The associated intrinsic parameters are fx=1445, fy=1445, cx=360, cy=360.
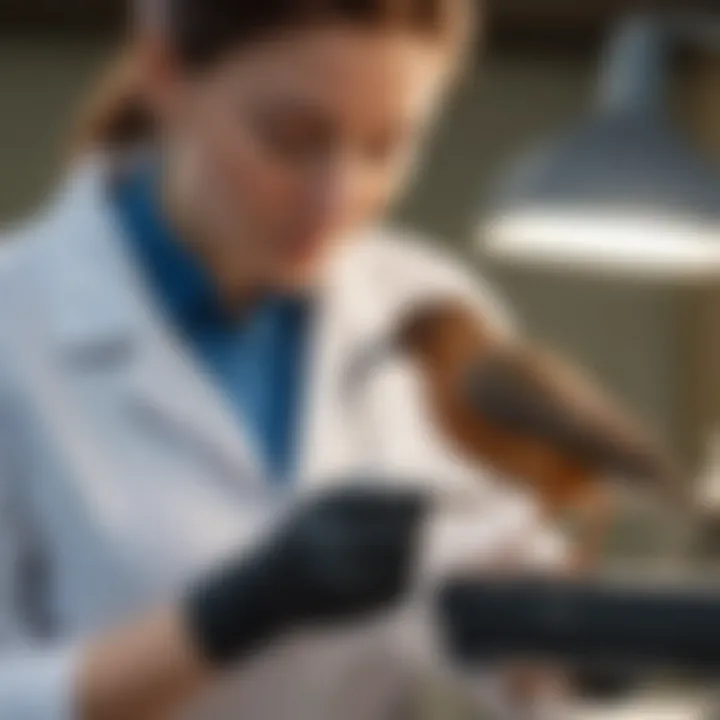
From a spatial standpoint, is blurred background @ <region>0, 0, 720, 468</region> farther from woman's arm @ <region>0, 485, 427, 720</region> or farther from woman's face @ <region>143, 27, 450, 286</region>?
woman's arm @ <region>0, 485, 427, 720</region>

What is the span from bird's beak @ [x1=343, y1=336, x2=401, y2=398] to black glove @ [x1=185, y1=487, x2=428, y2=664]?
0.29 feet

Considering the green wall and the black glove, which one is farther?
the green wall

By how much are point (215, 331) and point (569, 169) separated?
0.21 meters

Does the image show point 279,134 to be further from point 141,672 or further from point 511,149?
point 141,672

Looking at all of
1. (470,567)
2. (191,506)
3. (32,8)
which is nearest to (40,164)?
(32,8)

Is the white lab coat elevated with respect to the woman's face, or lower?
lower

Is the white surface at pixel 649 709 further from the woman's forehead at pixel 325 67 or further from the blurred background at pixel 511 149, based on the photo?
the woman's forehead at pixel 325 67

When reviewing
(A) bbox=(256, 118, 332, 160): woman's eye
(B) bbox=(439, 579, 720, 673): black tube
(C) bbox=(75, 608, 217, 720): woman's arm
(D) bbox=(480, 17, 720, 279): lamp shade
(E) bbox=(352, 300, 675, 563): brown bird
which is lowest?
(B) bbox=(439, 579, 720, 673): black tube

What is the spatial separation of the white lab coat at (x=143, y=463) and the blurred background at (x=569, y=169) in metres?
0.04

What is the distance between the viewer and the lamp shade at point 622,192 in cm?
77

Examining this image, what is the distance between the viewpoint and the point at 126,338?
76 centimetres

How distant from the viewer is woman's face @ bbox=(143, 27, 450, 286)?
0.76 meters

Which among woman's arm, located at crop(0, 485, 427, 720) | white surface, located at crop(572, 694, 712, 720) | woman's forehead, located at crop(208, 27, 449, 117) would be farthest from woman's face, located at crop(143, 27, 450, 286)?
white surface, located at crop(572, 694, 712, 720)

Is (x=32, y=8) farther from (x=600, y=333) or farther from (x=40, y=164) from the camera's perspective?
(x=600, y=333)
